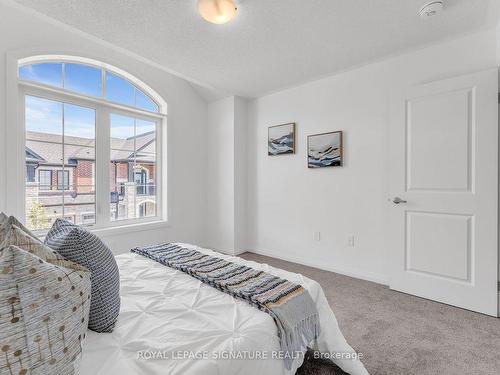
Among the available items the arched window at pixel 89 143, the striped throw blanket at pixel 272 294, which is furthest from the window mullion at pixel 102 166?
the striped throw blanket at pixel 272 294

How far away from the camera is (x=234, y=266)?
1659 millimetres

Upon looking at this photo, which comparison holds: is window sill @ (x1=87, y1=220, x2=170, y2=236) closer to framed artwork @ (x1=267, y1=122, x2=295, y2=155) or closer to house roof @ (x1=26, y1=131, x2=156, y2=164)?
house roof @ (x1=26, y1=131, x2=156, y2=164)

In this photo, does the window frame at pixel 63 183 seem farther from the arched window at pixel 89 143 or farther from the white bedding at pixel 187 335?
the white bedding at pixel 187 335

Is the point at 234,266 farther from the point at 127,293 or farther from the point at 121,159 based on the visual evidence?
the point at 121,159

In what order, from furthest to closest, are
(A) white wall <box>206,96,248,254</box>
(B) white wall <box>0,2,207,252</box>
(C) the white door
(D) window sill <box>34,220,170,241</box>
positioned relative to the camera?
(A) white wall <box>206,96,248,254</box> < (D) window sill <box>34,220,170,241</box> < (B) white wall <box>0,2,207,252</box> < (C) the white door

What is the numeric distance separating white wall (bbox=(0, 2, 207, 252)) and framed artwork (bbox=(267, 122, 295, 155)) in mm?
1143

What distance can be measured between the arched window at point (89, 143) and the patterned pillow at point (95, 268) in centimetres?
218

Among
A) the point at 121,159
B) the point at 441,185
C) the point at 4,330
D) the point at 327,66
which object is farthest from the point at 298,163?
the point at 4,330

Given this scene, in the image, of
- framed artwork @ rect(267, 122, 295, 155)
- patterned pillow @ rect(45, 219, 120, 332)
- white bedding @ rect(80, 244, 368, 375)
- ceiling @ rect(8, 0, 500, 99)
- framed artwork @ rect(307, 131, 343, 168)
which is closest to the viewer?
white bedding @ rect(80, 244, 368, 375)

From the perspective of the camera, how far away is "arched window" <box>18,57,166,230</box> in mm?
2666

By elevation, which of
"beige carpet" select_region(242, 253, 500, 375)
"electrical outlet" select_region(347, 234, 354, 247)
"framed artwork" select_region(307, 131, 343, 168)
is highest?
"framed artwork" select_region(307, 131, 343, 168)

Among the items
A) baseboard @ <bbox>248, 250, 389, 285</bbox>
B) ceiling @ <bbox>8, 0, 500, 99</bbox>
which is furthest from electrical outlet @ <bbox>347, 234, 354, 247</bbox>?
ceiling @ <bbox>8, 0, 500, 99</bbox>

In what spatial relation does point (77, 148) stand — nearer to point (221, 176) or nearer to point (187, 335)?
point (221, 176)

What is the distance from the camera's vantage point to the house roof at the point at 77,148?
2669 millimetres
